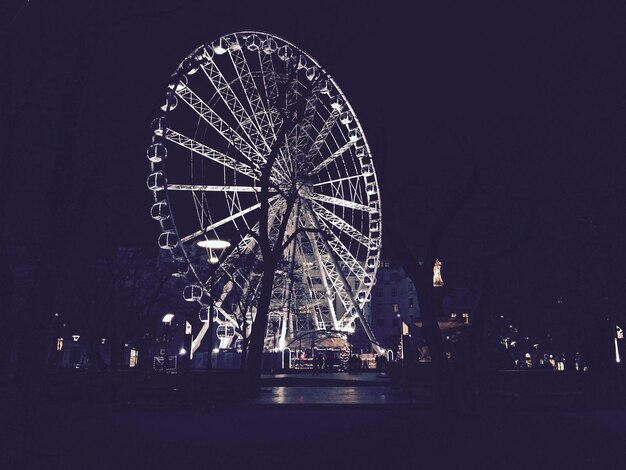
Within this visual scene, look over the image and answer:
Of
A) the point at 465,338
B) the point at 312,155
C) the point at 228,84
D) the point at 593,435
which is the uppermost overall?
the point at 228,84

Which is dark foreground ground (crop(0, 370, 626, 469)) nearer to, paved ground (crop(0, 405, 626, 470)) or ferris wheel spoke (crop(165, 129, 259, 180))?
paved ground (crop(0, 405, 626, 470))

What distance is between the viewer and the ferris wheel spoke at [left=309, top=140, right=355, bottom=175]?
38906 millimetres

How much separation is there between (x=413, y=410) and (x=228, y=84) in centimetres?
2284

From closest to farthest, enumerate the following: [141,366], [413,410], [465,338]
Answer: [413,410] → [465,338] → [141,366]

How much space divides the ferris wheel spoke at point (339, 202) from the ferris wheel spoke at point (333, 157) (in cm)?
200

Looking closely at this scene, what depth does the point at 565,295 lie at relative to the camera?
26.8 m

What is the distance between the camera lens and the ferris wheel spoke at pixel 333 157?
38906 millimetres

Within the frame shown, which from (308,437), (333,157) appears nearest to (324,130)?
(333,157)

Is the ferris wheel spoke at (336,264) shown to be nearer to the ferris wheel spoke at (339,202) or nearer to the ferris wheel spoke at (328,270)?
the ferris wheel spoke at (328,270)

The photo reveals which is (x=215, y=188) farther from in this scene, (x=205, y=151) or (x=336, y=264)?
(x=336, y=264)

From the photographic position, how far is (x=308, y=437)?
12.5 meters

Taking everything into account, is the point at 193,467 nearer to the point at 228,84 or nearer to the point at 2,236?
the point at 2,236

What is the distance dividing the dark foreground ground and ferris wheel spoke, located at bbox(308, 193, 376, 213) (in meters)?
21.5

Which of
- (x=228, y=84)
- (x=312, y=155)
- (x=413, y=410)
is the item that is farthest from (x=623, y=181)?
(x=228, y=84)
